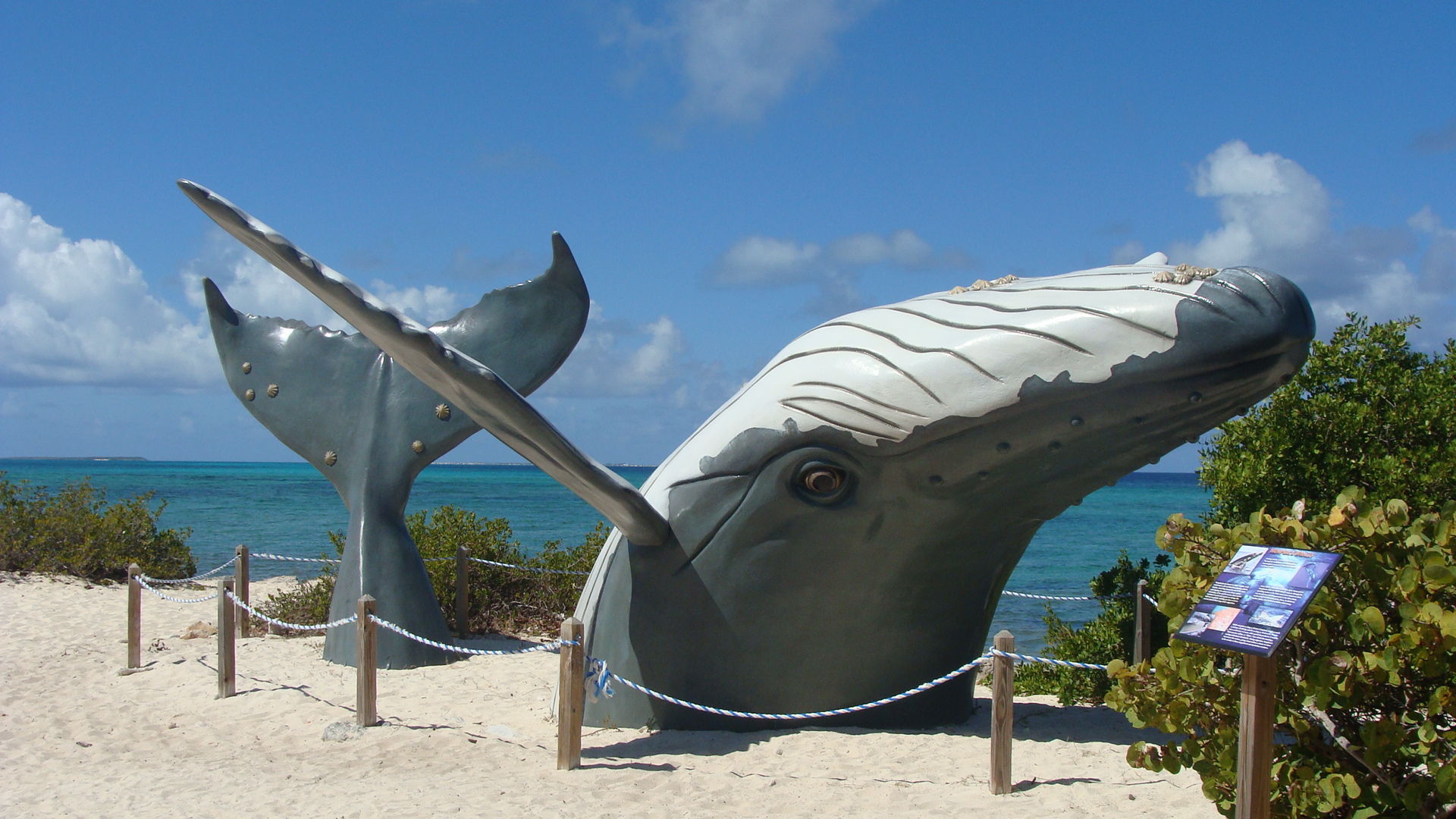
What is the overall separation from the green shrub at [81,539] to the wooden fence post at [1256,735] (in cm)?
1415

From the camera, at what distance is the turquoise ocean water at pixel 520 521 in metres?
23.5

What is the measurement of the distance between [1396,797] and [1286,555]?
2.39 feet

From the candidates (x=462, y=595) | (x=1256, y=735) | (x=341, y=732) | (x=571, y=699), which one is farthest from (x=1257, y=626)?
(x=462, y=595)

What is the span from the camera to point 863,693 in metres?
5.35

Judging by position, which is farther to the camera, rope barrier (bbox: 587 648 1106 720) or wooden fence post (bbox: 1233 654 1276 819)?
rope barrier (bbox: 587 648 1106 720)

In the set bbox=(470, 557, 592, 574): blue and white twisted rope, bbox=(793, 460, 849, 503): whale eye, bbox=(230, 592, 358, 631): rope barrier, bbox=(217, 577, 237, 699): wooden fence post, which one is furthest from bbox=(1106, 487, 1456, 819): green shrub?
bbox=(470, 557, 592, 574): blue and white twisted rope

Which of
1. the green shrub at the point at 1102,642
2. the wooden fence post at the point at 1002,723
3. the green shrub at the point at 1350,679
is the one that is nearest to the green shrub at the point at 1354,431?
the green shrub at the point at 1102,642

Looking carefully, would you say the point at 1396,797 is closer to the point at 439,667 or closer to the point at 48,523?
the point at 439,667

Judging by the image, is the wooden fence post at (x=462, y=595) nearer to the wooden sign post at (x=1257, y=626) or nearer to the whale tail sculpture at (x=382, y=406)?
the whale tail sculpture at (x=382, y=406)

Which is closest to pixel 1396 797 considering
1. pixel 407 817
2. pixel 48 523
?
pixel 407 817

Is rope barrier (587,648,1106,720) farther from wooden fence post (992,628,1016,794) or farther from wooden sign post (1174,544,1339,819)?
wooden sign post (1174,544,1339,819)

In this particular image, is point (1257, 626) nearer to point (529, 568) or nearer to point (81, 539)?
point (529, 568)

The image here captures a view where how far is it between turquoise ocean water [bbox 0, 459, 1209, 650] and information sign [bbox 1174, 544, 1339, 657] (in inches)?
417

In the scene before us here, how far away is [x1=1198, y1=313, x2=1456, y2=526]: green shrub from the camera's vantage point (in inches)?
277
